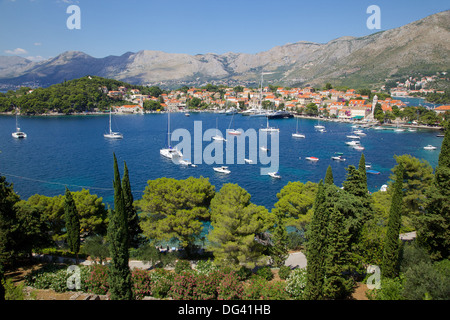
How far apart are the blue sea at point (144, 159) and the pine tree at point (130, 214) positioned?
8899mm

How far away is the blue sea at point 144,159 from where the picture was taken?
26.4 meters

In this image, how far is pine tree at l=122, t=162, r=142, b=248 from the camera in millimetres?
12703

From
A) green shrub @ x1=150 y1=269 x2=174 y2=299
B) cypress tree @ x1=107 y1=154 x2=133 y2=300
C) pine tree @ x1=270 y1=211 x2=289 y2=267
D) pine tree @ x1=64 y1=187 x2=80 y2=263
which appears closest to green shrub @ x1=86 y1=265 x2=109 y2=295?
cypress tree @ x1=107 y1=154 x2=133 y2=300

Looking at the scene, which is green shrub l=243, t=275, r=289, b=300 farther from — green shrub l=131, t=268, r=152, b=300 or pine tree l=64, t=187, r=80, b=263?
pine tree l=64, t=187, r=80, b=263

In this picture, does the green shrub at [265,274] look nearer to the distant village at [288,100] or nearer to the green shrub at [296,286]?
the green shrub at [296,286]

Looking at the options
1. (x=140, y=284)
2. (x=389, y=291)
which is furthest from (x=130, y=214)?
(x=389, y=291)

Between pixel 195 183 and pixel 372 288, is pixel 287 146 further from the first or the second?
pixel 372 288

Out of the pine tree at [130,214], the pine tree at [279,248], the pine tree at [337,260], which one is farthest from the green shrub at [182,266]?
the pine tree at [337,260]

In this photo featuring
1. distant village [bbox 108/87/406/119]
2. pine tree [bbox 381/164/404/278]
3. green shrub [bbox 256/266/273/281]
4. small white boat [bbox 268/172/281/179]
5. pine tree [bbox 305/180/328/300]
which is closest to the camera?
pine tree [bbox 305/180/328/300]

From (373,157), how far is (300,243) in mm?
29202

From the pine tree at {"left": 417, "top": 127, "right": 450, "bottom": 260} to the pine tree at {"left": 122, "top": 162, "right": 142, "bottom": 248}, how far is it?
11.3 meters

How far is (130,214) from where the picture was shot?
13008mm

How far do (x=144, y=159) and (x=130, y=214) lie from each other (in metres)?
23.8
